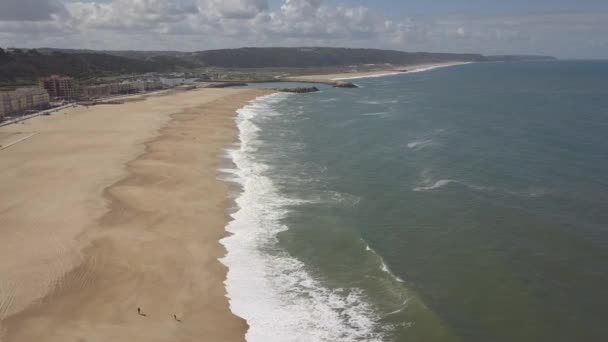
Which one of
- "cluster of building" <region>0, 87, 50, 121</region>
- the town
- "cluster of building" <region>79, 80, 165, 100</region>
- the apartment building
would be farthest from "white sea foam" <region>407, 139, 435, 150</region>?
the apartment building

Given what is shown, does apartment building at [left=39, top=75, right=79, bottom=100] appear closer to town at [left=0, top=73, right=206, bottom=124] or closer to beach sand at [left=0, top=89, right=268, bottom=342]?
town at [left=0, top=73, right=206, bottom=124]

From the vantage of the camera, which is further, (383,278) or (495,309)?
(383,278)

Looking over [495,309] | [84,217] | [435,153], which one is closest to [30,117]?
[84,217]

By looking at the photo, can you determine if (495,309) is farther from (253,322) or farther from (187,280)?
(187,280)

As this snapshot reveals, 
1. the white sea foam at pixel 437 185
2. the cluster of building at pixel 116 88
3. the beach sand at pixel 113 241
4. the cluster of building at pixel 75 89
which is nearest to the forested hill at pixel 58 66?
the cluster of building at pixel 75 89

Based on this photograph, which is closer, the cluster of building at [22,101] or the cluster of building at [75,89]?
the cluster of building at [22,101]

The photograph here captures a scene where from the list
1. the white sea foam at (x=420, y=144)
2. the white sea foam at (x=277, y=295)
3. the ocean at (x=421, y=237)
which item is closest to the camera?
the white sea foam at (x=277, y=295)

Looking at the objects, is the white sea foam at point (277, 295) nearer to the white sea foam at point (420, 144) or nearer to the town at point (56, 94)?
the white sea foam at point (420, 144)
